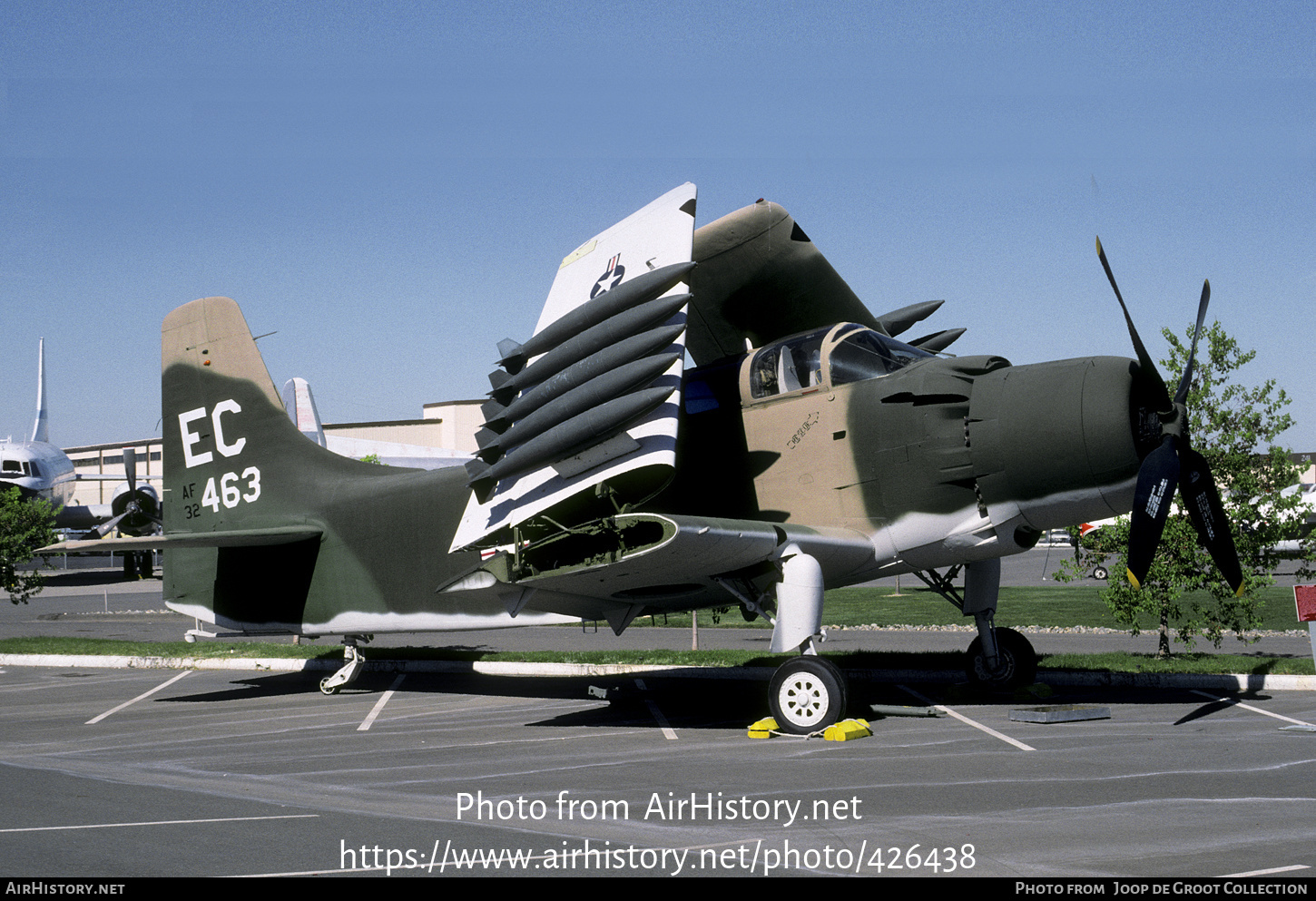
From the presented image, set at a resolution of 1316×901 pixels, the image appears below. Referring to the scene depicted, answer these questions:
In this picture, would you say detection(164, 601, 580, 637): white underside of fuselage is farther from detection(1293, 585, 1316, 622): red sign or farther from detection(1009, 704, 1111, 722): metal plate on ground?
detection(1293, 585, 1316, 622): red sign

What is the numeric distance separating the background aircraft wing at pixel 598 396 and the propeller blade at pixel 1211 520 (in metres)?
5.29

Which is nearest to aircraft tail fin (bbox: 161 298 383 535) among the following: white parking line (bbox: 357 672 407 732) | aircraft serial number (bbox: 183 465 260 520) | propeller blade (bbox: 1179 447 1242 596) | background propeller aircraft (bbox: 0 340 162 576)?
aircraft serial number (bbox: 183 465 260 520)

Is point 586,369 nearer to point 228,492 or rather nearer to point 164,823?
point 164,823

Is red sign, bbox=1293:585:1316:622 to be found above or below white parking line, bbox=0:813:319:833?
above

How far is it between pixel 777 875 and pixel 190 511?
12927mm

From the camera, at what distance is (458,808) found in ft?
24.6

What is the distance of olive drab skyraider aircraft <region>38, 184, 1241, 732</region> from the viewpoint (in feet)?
33.4

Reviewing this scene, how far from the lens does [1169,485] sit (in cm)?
977

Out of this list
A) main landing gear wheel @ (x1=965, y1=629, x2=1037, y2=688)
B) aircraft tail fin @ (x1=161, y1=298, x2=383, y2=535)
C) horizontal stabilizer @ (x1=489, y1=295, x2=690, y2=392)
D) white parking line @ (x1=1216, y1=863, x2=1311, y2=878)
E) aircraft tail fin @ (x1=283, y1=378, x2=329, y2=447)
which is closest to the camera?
white parking line @ (x1=1216, y1=863, x2=1311, y2=878)

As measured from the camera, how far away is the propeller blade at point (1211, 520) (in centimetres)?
1081

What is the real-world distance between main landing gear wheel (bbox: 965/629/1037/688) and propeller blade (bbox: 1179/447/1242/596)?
2.41 meters

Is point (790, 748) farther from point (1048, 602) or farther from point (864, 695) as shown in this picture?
point (1048, 602)

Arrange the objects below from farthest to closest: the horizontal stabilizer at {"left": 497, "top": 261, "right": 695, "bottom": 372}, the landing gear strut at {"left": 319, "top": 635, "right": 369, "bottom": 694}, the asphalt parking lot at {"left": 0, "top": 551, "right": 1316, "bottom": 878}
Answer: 1. the landing gear strut at {"left": 319, "top": 635, "right": 369, "bottom": 694}
2. the horizontal stabilizer at {"left": 497, "top": 261, "right": 695, "bottom": 372}
3. the asphalt parking lot at {"left": 0, "top": 551, "right": 1316, "bottom": 878}

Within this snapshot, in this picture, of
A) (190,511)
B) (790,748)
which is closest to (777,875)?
(790,748)
